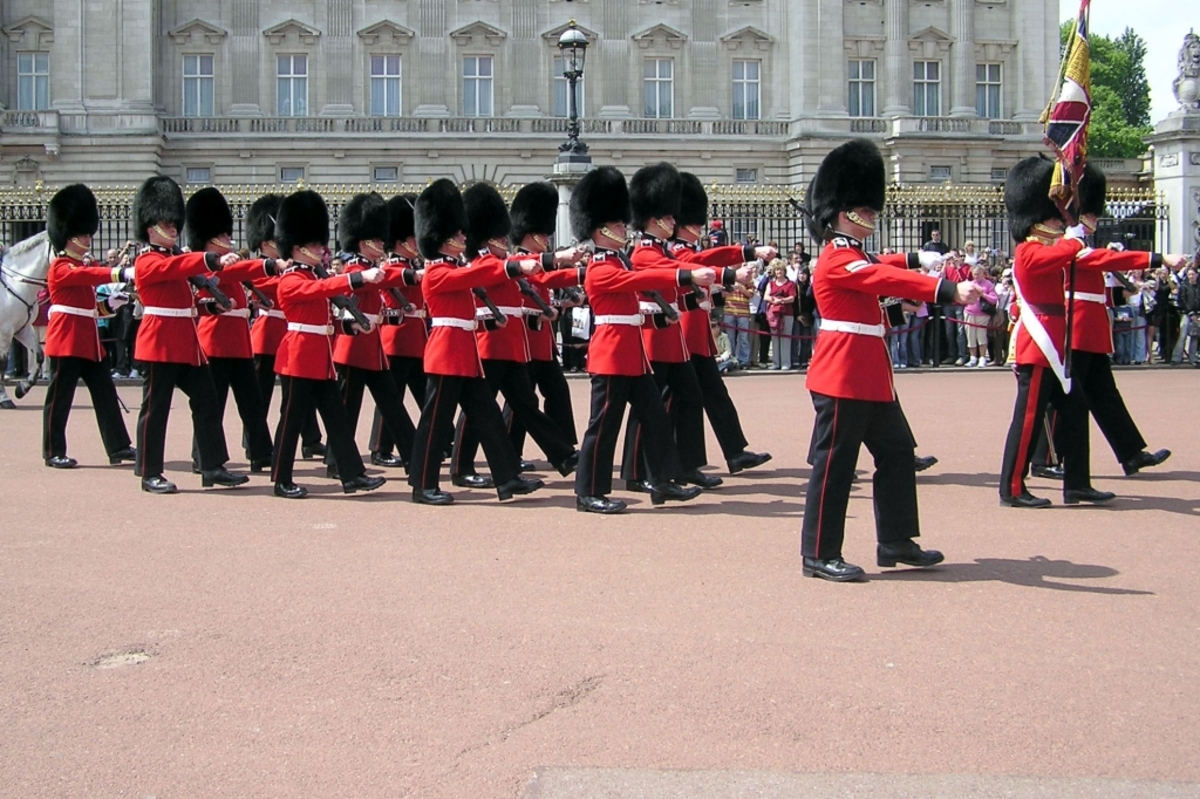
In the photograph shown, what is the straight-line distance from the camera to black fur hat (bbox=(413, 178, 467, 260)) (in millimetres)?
7879

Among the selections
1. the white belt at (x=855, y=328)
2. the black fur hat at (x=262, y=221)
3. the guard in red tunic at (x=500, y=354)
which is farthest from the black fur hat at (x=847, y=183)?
the black fur hat at (x=262, y=221)

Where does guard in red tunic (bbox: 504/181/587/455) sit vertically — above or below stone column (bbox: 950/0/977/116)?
below

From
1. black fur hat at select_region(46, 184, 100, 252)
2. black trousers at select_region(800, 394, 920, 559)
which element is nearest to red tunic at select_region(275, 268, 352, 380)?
black fur hat at select_region(46, 184, 100, 252)

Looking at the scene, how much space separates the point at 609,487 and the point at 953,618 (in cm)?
251

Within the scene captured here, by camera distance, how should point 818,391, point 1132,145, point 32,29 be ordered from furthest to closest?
1. point 1132,145
2. point 32,29
3. point 818,391

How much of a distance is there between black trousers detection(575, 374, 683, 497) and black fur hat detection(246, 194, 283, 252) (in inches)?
127

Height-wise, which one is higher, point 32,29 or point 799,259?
point 32,29

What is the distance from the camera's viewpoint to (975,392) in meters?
14.0

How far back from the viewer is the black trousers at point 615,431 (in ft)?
23.4

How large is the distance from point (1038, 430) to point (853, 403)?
1.95 meters

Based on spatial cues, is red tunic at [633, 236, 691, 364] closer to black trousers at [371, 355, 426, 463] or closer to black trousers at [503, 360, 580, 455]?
black trousers at [503, 360, 580, 455]

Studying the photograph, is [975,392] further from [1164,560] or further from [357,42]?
[357,42]

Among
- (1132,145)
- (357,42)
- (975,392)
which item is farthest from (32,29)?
(1132,145)

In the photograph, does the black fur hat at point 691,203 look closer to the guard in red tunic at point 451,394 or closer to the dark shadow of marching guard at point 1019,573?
the guard in red tunic at point 451,394
